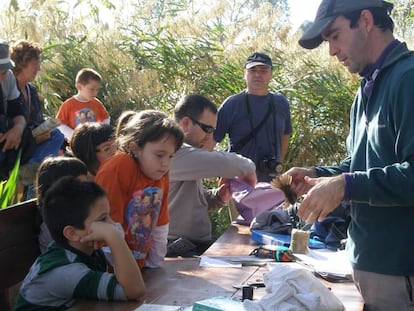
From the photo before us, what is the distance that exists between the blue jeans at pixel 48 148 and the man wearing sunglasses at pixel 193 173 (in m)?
1.43

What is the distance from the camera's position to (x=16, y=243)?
10.2 ft

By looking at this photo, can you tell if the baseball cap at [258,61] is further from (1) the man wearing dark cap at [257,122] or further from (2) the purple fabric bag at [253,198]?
(2) the purple fabric bag at [253,198]

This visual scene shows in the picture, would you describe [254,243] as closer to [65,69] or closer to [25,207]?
[25,207]

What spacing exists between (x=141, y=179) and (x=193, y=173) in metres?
0.88

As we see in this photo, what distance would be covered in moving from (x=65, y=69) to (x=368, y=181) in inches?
245

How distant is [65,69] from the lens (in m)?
8.02

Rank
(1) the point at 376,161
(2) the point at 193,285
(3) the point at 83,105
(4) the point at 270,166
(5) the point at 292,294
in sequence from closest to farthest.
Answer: (5) the point at 292,294, (1) the point at 376,161, (2) the point at 193,285, (4) the point at 270,166, (3) the point at 83,105

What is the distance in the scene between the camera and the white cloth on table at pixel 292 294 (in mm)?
2172

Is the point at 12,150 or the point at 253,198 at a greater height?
the point at 12,150

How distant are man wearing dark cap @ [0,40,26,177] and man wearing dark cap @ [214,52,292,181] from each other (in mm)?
1773

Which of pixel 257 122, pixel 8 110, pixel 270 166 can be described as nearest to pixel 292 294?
pixel 8 110

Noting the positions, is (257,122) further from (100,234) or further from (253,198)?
(100,234)

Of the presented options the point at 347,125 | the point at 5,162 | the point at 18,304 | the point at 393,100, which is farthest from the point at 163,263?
the point at 347,125

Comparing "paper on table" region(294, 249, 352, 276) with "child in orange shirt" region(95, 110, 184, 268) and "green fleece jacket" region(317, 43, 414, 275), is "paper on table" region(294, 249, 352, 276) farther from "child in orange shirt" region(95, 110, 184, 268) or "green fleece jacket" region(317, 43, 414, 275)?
"child in orange shirt" region(95, 110, 184, 268)
